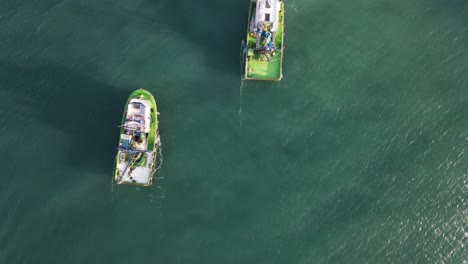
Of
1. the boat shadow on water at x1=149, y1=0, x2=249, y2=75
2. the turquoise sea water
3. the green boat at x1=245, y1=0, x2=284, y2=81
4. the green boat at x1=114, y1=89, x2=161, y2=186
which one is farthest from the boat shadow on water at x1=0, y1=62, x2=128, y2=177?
the green boat at x1=245, y1=0, x2=284, y2=81

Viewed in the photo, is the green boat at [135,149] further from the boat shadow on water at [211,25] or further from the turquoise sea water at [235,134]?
the boat shadow on water at [211,25]

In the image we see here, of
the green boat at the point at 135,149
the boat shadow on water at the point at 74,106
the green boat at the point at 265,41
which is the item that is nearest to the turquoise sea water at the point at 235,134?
the boat shadow on water at the point at 74,106

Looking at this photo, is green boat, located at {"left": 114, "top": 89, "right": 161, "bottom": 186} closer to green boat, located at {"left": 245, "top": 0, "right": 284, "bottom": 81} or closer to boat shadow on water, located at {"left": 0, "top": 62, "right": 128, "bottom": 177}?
boat shadow on water, located at {"left": 0, "top": 62, "right": 128, "bottom": 177}

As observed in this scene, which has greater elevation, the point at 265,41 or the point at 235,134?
the point at 265,41

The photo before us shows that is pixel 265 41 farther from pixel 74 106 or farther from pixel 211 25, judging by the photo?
pixel 74 106

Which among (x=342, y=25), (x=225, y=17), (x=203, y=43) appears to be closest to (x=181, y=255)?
(x=203, y=43)

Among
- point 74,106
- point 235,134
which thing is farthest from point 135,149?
point 235,134
